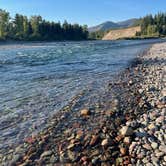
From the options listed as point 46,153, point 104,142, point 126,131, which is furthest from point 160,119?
point 46,153

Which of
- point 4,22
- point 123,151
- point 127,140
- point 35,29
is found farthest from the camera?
point 35,29

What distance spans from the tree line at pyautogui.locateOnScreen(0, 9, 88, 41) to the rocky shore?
375 ft

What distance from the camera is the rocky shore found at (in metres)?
8.02

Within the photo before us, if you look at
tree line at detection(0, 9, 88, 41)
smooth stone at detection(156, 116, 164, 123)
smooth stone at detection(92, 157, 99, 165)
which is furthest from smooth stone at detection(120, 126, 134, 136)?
tree line at detection(0, 9, 88, 41)

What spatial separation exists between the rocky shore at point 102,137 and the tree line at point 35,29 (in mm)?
114368

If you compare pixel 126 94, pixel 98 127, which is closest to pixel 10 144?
pixel 98 127

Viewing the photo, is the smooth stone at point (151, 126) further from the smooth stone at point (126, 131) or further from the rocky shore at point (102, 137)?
the smooth stone at point (126, 131)

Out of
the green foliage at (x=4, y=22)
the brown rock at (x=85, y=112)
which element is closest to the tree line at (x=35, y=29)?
the green foliage at (x=4, y=22)

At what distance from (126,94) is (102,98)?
4.80 feet

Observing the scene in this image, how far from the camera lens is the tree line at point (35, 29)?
13129 cm

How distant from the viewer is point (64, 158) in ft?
27.0

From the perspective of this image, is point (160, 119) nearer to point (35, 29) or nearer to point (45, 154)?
point (45, 154)

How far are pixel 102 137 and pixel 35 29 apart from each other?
14177 cm

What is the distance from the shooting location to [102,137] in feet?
31.1
